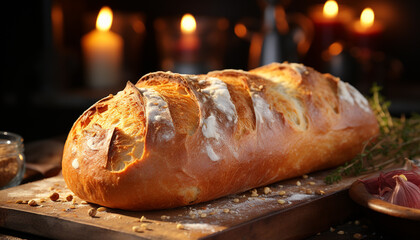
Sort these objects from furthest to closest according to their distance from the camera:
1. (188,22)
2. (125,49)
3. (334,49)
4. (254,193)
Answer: (125,49) < (334,49) < (188,22) < (254,193)

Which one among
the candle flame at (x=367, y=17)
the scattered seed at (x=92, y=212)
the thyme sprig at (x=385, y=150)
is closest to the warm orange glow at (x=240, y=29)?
the candle flame at (x=367, y=17)

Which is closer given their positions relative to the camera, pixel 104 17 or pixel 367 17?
pixel 104 17

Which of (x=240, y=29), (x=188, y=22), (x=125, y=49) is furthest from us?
(x=125, y=49)

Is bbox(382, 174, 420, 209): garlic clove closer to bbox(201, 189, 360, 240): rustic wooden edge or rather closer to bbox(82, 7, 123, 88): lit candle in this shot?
bbox(201, 189, 360, 240): rustic wooden edge

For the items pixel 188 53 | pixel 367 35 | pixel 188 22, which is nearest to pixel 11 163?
pixel 188 22

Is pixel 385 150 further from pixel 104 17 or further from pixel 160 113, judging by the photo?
pixel 104 17

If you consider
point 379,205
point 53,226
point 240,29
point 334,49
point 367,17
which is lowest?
point 53,226

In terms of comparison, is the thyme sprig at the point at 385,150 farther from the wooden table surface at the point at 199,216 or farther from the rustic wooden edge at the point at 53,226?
the rustic wooden edge at the point at 53,226
